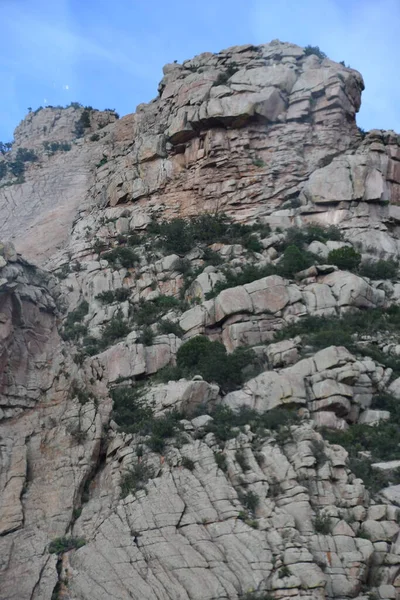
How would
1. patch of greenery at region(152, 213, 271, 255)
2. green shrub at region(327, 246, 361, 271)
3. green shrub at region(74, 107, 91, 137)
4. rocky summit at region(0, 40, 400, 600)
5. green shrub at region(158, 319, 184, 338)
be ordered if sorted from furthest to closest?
green shrub at region(74, 107, 91, 137)
patch of greenery at region(152, 213, 271, 255)
green shrub at region(327, 246, 361, 271)
green shrub at region(158, 319, 184, 338)
rocky summit at region(0, 40, 400, 600)

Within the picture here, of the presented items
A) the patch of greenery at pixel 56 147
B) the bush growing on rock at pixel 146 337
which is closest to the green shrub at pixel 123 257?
the bush growing on rock at pixel 146 337

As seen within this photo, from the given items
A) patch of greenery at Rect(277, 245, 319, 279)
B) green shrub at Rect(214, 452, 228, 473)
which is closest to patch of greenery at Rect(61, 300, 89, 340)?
patch of greenery at Rect(277, 245, 319, 279)

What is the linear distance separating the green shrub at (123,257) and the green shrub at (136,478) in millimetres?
15917

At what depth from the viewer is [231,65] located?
166ft

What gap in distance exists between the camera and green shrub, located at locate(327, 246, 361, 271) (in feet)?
133

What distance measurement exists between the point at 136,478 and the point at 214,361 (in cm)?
706

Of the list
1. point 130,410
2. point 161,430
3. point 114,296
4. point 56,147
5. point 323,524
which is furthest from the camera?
point 56,147

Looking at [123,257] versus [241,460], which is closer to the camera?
[241,460]

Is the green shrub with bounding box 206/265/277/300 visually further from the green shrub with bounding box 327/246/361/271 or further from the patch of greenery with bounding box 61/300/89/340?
the patch of greenery with bounding box 61/300/89/340

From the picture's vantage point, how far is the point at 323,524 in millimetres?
27250

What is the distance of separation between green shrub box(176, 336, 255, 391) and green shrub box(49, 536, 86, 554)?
8.59 meters

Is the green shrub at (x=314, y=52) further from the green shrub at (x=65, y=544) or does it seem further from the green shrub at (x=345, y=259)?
the green shrub at (x=65, y=544)

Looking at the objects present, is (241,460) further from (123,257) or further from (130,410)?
(123,257)

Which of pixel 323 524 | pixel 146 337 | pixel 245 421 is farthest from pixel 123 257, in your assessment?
pixel 323 524
